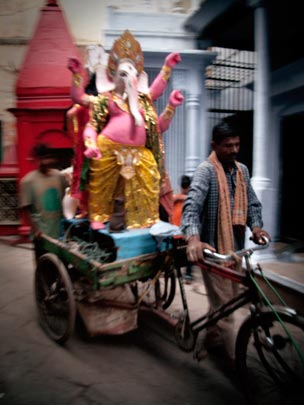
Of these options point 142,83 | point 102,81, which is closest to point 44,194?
point 102,81

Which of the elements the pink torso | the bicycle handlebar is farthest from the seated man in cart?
the bicycle handlebar

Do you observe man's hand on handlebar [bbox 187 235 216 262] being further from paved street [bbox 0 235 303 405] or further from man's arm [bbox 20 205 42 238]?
man's arm [bbox 20 205 42 238]

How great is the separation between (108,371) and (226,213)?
4.57 ft

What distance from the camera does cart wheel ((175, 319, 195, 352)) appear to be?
226 cm

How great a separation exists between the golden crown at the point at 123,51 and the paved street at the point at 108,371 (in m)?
2.29

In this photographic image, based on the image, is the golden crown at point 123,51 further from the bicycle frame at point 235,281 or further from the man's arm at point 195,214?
the bicycle frame at point 235,281

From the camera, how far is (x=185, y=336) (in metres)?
2.28

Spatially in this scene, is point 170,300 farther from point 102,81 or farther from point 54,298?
point 102,81

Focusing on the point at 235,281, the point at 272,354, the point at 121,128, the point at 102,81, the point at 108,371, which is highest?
the point at 102,81

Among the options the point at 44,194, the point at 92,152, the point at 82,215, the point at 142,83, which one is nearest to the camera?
the point at 92,152

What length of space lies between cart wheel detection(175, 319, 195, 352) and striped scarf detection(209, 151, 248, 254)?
0.55 meters

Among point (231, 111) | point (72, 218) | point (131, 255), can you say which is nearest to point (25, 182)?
point (72, 218)

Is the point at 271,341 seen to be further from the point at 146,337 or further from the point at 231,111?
the point at 231,111

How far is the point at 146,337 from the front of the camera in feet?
9.43
